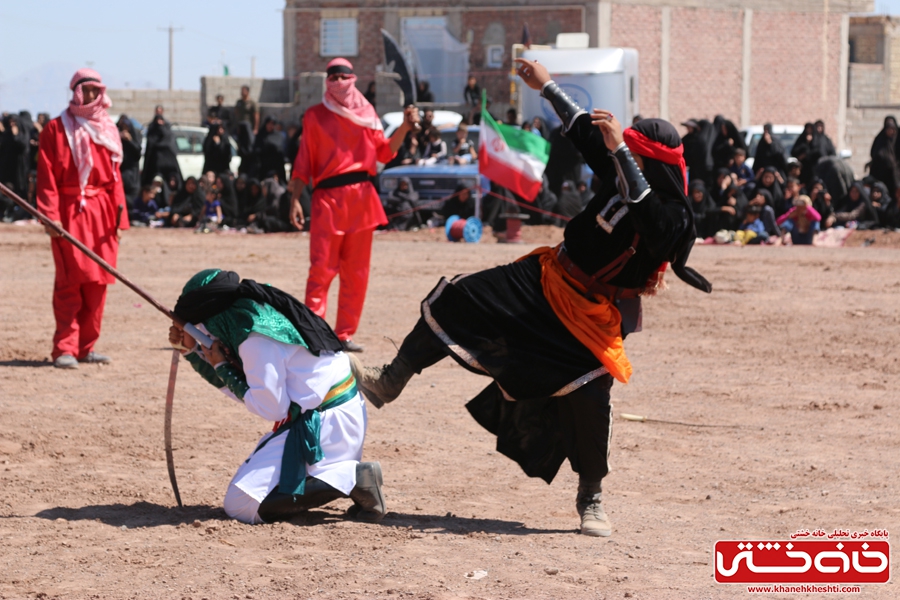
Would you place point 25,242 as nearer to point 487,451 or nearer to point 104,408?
point 104,408

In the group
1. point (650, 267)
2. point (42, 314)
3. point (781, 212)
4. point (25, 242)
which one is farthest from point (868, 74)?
point (650, 267)

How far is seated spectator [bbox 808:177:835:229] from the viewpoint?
1753cm

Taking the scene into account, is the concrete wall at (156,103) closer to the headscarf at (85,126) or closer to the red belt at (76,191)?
the headscarf at (85,126)

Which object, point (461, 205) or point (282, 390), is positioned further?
point (461, 205)

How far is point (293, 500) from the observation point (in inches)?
184

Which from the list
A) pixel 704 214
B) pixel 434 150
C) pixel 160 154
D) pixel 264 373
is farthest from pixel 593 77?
pixel 264 373

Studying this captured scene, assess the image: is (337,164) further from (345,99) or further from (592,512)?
(592,512)

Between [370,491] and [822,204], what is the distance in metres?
14.3

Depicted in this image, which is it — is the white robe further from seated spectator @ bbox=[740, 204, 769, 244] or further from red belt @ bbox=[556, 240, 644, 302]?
seated spectator @ bbox=[740, 204, 769, 244]

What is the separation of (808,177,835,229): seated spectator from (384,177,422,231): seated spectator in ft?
18.9

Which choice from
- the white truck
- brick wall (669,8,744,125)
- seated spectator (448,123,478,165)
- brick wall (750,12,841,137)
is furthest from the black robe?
brick wall (750,12,841,137)

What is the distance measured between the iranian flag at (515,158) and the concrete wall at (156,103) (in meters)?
20.6

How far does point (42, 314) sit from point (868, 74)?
36364mm

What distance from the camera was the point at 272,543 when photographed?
446cm
